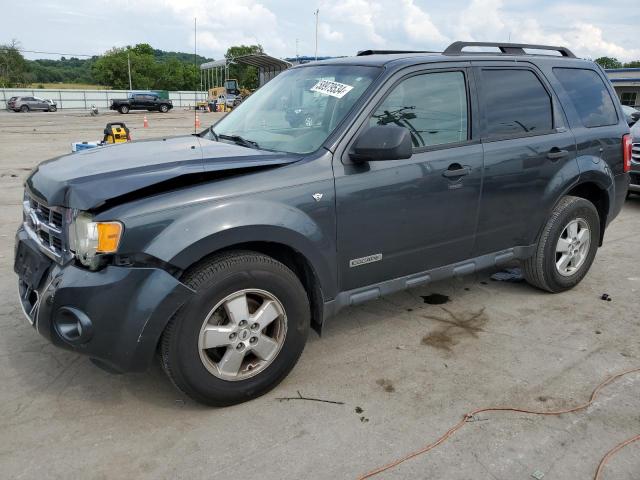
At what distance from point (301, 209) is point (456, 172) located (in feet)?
3.98

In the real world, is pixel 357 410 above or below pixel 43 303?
below

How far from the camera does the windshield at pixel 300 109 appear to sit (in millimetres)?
3412

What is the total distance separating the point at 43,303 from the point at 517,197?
3220 millimetres

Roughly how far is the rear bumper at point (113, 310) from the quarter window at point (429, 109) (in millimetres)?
1632

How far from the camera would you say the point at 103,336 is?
Result: 2.66 metres

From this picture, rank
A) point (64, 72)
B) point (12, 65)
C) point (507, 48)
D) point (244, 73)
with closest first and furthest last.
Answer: point (507, 48)
point (12, 65)
point (244, 73)
point (64, 72)

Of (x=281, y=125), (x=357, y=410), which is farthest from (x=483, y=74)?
(x=357, y=410)

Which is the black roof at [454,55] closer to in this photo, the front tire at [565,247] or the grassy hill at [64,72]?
the front tire at [565,247]

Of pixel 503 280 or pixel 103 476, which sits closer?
pixel 103 476

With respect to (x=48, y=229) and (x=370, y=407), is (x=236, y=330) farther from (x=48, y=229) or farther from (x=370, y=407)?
(x=48, y=229)

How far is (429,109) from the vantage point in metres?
3.67

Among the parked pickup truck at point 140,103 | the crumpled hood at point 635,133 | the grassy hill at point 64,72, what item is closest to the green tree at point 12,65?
the grassy hill at point 64,72

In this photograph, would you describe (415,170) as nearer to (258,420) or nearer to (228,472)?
(258,420)

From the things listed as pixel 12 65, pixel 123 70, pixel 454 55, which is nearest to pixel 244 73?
pixel 123 70
